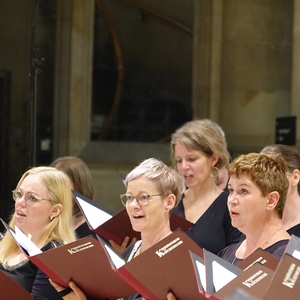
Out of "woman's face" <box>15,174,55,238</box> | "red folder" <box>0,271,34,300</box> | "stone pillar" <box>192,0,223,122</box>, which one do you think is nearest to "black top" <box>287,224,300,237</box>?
"woman's face" <box>15,174,55,238</box>

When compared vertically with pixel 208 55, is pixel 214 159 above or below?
below

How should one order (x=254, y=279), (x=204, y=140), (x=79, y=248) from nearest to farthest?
(x=254, y=279), (x=79, y=248), (x=204, y=140)

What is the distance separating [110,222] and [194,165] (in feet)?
2.01

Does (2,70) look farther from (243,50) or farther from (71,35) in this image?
(243,50)

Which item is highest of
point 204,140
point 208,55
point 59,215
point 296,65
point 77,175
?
point 208,55

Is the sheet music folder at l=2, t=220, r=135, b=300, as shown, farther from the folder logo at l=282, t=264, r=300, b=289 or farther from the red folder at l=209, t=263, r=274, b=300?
the folder logo at l=282, t=264, r=300, b=289

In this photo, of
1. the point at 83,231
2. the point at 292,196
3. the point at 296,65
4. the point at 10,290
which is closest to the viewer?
the point at 10,290

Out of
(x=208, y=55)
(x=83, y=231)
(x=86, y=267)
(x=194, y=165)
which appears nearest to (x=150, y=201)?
(x=86, y=267)

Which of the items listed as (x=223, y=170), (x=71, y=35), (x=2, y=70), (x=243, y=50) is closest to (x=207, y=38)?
(x=243, y=50)

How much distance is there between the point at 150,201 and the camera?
11.8 ft

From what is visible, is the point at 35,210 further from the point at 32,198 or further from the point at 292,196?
the point at 292,196

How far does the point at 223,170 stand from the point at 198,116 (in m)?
4.05

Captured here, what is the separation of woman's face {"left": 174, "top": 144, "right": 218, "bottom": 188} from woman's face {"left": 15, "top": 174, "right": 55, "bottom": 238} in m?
0.87

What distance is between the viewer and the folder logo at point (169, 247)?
300 cm
